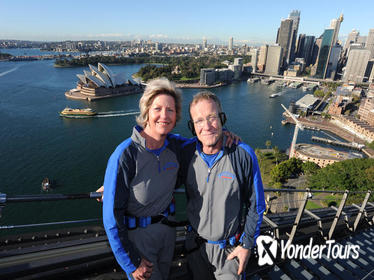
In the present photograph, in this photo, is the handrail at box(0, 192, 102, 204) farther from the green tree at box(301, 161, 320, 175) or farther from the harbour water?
the green tree at box(301, 161, 320, 175)

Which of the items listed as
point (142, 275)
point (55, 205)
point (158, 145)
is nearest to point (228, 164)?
point (158, 145)

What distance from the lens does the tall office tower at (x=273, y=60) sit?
38.1 metres

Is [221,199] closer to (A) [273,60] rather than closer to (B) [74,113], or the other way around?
(B) [74,113]

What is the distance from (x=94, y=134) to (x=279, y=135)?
10.3m

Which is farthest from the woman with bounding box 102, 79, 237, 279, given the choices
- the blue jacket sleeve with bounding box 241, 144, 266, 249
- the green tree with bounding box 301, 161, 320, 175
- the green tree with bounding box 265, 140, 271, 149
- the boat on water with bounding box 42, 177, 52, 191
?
the green tree with bounding box 265, 140, 271, 149

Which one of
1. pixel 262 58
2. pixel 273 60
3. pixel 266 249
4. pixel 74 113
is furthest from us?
pixel 262 58

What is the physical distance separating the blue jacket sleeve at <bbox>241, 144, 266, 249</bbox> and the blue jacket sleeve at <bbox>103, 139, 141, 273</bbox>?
337 mm

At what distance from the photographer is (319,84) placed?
32.1 m

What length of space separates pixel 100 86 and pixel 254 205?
19497mm

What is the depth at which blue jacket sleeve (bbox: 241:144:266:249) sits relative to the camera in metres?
0.70

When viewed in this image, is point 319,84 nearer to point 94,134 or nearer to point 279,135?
point 279,135

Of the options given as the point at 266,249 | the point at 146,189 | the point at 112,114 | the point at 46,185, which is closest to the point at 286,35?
the point at 112,114

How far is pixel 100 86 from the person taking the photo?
60.1 ft

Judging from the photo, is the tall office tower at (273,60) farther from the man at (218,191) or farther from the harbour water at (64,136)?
the man at (218,191)
